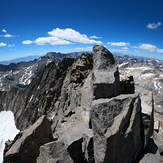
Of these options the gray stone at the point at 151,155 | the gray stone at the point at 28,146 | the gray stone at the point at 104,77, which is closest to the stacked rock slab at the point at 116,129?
the gray stone at the point at 151,155

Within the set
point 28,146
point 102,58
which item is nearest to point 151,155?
point 28,146

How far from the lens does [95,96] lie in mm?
12609

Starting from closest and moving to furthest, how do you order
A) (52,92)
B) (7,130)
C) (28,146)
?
(28,146) → (52,92) → (7,130)

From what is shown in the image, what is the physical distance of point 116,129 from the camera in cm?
825

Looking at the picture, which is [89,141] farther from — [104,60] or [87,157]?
[104,60]

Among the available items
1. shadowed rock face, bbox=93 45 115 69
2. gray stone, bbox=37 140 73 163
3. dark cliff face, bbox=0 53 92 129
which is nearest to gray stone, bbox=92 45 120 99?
shadowed rock face, bbox=93 45 115 69

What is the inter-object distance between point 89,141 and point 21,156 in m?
6.54

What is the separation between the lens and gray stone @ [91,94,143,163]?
26.6 ft

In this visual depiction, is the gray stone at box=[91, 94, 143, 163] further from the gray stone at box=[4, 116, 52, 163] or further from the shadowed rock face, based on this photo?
the shadowed rock face

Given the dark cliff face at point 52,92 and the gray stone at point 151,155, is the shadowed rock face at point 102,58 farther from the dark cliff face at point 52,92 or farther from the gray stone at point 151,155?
the dark cliff face at point 52,92

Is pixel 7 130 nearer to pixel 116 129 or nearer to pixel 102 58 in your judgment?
pixel 102 58

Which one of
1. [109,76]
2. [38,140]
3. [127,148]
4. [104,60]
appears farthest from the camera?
[104,60]

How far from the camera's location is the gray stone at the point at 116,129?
8109mm

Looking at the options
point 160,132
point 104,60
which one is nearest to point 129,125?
point 104,60
